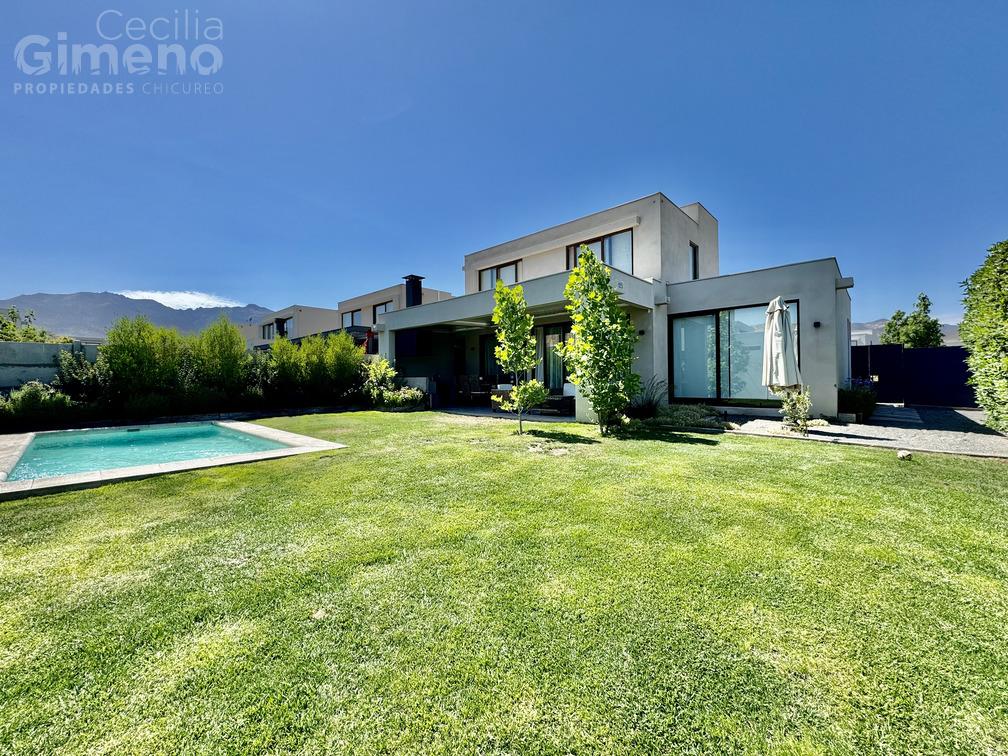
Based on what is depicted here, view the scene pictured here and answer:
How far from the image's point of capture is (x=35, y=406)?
10.2m

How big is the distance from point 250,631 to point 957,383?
20.2 metres

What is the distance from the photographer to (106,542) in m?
3.18

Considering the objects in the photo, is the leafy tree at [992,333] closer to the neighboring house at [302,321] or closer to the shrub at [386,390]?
the shrub at [386,390]

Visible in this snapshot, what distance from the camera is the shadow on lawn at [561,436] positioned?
7.52 meters

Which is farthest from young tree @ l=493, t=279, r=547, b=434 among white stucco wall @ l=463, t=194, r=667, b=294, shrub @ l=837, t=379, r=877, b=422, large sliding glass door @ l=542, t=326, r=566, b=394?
shrub @ l=837, t=379, r=877, b=422

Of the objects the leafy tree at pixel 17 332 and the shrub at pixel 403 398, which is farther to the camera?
the leafy tree at pixel 17 332

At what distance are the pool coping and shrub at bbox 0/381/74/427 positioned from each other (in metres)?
0.74

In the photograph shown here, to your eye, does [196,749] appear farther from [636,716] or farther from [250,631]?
[636,716]

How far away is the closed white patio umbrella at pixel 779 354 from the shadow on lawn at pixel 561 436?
172 inches

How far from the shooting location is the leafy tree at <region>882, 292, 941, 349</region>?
70.6ft

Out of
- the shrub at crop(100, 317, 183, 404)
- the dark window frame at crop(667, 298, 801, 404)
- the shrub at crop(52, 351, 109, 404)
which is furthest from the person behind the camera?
the shrub at crop(100, 317, 183, 404)

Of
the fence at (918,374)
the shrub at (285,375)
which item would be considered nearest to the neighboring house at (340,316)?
the shrub at (285,375)

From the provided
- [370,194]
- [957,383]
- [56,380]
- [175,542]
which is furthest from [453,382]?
[957,383]

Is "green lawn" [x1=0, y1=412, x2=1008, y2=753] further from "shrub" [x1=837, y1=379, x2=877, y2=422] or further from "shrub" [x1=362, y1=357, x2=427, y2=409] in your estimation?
"shrub" [x1=362, y1=357, x2=427, y2=409]
